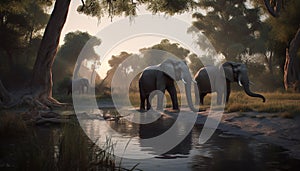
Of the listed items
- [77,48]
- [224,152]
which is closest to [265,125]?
[224,152]

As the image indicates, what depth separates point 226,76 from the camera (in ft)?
54.4

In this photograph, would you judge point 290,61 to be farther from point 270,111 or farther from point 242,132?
point 242,132

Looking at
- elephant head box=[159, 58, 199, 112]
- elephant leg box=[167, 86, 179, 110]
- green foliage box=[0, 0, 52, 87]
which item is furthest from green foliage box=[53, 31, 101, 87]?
elephant leg box=[167, 86, 179, 110]

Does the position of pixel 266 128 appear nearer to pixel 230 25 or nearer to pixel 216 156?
pixel 216 156

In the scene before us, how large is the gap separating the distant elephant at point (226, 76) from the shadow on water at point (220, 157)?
736 centimetres

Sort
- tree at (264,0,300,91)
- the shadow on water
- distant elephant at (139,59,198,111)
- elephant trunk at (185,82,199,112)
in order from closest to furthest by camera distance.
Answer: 1. the shadow on water
2. elephant trunk at (185,82,199,112)
3. distant elephant at (139,59,198,111)
4. tree at (264,0,300,91)

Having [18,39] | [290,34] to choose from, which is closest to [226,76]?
[290,34]

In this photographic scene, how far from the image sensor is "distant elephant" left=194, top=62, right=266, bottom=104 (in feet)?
53.1

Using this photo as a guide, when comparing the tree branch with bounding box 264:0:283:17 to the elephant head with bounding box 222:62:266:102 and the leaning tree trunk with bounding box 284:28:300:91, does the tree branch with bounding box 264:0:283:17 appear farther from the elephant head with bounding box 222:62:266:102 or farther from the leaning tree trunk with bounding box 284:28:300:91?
the elephant head with bounding box 222:62:266:102

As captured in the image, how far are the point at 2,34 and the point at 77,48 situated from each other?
21.3m

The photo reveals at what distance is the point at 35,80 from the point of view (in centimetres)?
1912

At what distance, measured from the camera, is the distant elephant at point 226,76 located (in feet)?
53.1

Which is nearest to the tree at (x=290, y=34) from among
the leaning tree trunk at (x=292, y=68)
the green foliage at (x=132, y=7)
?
the leaning tree trunk at (x=292, y=68)

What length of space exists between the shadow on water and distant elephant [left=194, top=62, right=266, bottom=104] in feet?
24.1
